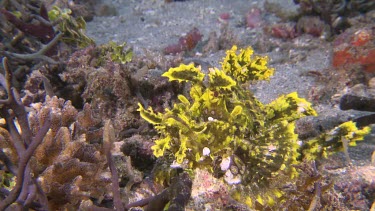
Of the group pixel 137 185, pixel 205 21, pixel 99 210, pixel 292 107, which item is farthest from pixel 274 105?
pixel 205 21

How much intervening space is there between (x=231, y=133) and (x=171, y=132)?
469 millimetres

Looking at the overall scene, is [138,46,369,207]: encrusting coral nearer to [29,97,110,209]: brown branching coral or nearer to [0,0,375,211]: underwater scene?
→ [0,0,375,211]: underwater scene

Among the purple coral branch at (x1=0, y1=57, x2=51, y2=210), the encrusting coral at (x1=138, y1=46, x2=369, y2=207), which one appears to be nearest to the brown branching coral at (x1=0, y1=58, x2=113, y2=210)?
the purple coral branch at (x1=0, y1=57, x2=51, y2=210)

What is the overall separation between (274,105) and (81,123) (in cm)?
178

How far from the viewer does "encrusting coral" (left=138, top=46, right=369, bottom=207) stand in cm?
233

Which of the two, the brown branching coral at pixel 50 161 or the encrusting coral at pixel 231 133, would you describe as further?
the encrusting coral at pixel 231 133

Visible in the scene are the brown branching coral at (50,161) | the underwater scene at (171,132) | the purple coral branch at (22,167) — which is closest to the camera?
the purple coral branch at (22,167)

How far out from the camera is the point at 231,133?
Answer: 2.35 metres

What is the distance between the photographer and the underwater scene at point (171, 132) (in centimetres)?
230

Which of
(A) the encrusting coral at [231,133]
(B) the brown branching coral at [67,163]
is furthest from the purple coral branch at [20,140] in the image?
(A) the encrusting coral at [231,133]

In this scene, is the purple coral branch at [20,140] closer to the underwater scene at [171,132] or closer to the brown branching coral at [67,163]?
the underwater scene at [171,132]

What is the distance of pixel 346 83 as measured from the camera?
509 centimetres

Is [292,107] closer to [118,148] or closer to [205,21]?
[118,148]

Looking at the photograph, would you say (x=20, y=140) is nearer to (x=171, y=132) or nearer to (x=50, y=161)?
(x=50, y=161)
